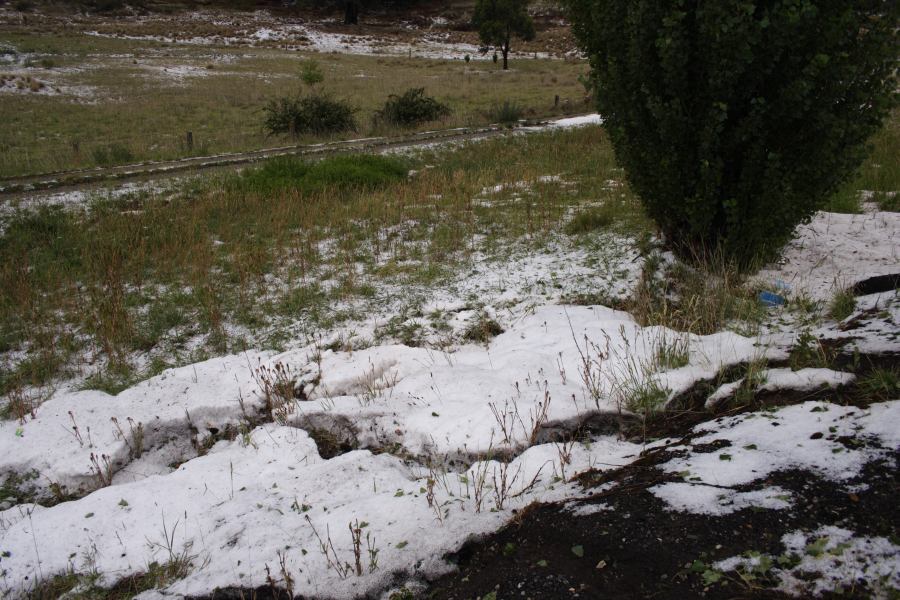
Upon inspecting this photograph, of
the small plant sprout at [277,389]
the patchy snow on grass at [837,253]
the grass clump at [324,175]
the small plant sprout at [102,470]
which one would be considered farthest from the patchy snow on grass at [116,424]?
the grass clump at [324,175]

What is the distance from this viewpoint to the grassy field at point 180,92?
1850 cm

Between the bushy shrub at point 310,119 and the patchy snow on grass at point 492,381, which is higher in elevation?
the bushy shrub at point 310,119

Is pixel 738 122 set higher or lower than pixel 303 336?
higher

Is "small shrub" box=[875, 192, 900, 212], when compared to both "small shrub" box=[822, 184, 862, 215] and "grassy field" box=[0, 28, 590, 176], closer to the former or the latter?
"small shrub" box=[822, 184, 862, 215]

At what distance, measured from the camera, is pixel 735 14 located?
4750 mm

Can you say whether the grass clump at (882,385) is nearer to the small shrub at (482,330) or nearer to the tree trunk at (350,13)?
the small shrub at (482,330)

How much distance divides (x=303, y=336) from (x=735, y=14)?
481 centimetres

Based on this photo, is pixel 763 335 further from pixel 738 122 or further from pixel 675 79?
pixel 675 79

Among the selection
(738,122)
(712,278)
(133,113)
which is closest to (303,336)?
(712,278)

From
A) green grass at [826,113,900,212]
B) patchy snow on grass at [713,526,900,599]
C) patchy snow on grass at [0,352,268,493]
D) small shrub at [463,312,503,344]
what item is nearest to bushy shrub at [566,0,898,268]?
green grass at [826,113,900,212]

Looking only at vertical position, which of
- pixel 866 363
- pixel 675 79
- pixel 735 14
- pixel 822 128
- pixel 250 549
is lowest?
pixel 250 549

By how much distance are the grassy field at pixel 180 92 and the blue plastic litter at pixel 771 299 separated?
42.8 ft

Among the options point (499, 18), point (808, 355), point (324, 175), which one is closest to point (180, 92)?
point (499, 18)

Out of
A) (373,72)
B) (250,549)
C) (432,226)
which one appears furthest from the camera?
(373,72)
